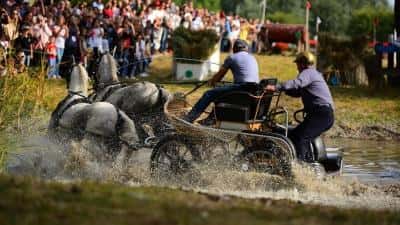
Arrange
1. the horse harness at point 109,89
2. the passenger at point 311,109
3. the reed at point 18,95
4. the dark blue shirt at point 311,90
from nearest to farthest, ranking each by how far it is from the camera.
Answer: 1. the dark blue shirt at point 311,90
2. the passenger at point 311,109
3. the reed at point 18,95
4. the horse harness at point 109,89

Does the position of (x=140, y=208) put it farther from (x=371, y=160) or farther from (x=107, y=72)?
(x=371, y=160)

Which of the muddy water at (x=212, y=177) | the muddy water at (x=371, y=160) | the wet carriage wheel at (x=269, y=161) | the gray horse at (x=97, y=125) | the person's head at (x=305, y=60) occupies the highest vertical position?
the person's head at (x=305, y=60)

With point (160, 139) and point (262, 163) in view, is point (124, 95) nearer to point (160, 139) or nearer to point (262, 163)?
point (160, 139)

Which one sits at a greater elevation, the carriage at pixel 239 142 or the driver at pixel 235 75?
the driver at pixel 235 75

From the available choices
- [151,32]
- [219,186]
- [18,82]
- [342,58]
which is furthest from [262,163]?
[151,32]

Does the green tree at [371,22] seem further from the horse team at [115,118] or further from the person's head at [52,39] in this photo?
the horse team at [115,118]

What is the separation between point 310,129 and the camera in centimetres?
1153

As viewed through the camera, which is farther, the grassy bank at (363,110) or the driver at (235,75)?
the grassy bank at (363,110)

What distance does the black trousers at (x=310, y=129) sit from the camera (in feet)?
37.8

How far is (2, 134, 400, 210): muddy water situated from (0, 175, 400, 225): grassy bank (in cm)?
262

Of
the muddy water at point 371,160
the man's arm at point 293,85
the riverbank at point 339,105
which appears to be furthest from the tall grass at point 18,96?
the muddy water at point 371,160

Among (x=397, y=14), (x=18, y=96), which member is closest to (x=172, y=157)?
(x=18, y=96)

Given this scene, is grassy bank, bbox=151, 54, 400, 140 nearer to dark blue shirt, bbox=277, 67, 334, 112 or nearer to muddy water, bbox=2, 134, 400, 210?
muddy water, bbox=2, 134, 400, 210

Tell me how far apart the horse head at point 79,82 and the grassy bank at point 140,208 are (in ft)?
17.7
